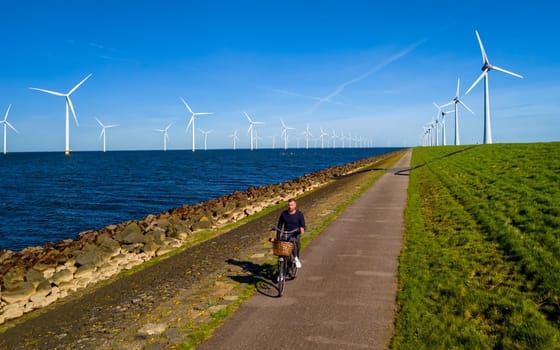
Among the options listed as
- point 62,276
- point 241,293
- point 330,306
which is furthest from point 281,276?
point 62,276

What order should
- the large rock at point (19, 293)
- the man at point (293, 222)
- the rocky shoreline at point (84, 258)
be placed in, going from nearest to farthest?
the man at point (293, 222)
the large rock at point (19, 293)
the rocky shoreline at point (84, 258)

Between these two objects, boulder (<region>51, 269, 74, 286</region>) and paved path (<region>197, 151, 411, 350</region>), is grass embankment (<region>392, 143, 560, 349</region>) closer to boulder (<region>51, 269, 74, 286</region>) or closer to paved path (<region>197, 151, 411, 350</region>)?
paved path (<region>197, 151, 411, 350</region>)

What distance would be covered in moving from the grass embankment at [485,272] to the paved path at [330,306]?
18.3 inches

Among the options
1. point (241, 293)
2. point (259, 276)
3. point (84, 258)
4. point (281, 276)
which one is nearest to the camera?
point (281, 276)

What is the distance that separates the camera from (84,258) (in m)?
16.1

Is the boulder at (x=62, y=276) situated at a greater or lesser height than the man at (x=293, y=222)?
lesser

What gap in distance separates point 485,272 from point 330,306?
4.78 meters

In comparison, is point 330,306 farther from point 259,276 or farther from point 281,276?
point 259,276

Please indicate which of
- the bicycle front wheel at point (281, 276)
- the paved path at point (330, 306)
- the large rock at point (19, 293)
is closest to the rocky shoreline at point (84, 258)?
the large rock at point (19, 293)

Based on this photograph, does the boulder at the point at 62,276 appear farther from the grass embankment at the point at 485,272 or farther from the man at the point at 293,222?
the grass embankment at the point at 485,272

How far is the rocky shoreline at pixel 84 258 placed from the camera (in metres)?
13.2

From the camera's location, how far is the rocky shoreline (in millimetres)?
13166

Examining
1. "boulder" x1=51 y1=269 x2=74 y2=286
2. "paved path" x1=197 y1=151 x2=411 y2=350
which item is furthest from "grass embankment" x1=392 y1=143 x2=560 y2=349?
"boulder" x1=51 y1=269 x2=74 y2=286

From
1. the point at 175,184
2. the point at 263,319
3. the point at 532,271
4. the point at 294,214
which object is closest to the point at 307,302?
the point at 263,319
